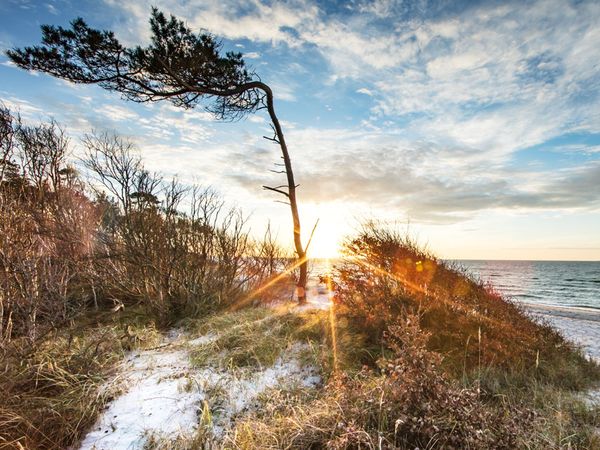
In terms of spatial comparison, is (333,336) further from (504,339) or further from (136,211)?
(136,211)

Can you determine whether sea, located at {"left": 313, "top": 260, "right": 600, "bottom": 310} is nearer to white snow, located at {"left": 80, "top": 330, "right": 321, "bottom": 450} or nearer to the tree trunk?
the tree trunk

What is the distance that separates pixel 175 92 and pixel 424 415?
294 inches

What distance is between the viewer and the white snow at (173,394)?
2881 millimetres

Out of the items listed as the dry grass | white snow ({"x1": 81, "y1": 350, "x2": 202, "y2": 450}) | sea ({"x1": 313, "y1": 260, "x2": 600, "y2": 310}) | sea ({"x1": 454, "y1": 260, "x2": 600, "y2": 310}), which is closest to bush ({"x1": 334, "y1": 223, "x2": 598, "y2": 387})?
sea ({"x1": 313, "y1": 260, "x2": 600, "y2": 310})

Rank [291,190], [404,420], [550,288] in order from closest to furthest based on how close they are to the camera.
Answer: [404,420]
[291,190]
[550,288]

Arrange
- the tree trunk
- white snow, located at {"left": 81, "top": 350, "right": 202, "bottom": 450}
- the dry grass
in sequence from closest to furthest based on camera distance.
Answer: the dry grass
white snow, located at {"left": 81, "top": 350, "right": 202, "bottom": 450}
the tree trunk

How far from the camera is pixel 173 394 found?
3.43 m

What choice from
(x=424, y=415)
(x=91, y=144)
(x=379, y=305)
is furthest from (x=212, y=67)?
(x=424, y=415)

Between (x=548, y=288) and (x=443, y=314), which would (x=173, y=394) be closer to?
(x=443, y=314)

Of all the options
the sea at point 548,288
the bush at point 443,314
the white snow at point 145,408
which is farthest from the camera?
the sea at point 548,288

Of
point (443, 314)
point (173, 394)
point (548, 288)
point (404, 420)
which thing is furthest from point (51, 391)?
point (548, 288)

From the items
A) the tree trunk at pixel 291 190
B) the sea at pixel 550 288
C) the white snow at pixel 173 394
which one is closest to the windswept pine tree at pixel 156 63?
the tree trunk at pixel 291 190

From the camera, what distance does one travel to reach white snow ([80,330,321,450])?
113 inches

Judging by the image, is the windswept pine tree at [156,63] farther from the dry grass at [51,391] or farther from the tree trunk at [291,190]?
the dry grass at [51,391]
